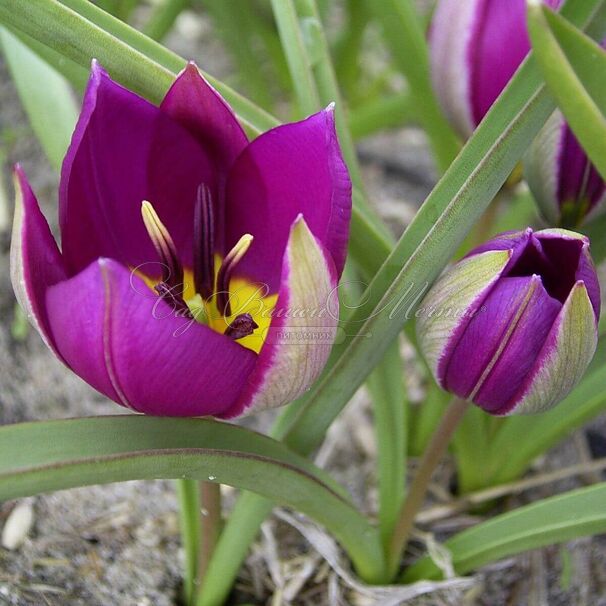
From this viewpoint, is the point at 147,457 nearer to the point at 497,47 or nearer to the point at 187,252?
the point at 187,252

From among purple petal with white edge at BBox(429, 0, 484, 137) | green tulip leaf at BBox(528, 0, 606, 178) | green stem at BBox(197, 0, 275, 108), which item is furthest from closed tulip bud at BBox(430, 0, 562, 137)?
green stem at BBox(197, 0, 275, 108)

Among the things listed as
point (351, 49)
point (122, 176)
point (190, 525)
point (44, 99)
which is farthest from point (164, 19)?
point (190, 525)

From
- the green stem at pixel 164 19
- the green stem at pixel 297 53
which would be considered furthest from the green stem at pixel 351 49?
the green stem at pixel 297 53

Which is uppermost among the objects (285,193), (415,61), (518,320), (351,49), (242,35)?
(351,49)

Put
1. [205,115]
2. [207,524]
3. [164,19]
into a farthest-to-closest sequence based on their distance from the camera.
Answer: [164,19]
[207,524]
[205,115]

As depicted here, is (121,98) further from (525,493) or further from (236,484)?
(525,493)

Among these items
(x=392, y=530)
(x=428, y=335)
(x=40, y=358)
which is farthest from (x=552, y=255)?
(x=40, y=358)
